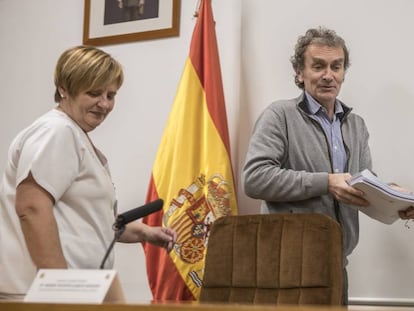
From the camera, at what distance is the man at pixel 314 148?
2.40 metres

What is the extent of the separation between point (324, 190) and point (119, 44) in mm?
1658

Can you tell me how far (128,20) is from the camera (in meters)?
3.57

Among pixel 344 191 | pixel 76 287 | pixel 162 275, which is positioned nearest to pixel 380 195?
pixel 344 191

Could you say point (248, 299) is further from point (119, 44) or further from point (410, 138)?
point (119, 44)

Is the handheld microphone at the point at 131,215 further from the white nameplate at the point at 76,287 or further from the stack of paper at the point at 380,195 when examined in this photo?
the stack of paper at the point at 380,195

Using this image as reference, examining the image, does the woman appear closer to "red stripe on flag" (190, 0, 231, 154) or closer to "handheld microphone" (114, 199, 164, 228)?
"handheld microphone" (114, 199, 164, 228)

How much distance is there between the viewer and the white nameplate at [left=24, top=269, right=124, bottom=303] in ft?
3.77

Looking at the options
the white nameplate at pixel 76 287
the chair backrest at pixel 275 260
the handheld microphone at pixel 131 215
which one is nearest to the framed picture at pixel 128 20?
the chair backrest at pixel 275 260

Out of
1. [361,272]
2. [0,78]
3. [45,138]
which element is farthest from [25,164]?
[0,78]

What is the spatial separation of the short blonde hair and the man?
2.82 ft

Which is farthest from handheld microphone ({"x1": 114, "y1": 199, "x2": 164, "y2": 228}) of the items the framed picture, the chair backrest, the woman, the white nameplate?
the framed picture

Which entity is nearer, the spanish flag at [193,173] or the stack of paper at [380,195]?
the stack of paper at [380,195]

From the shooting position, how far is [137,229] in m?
1.94

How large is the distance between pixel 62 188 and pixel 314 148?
1.20m
